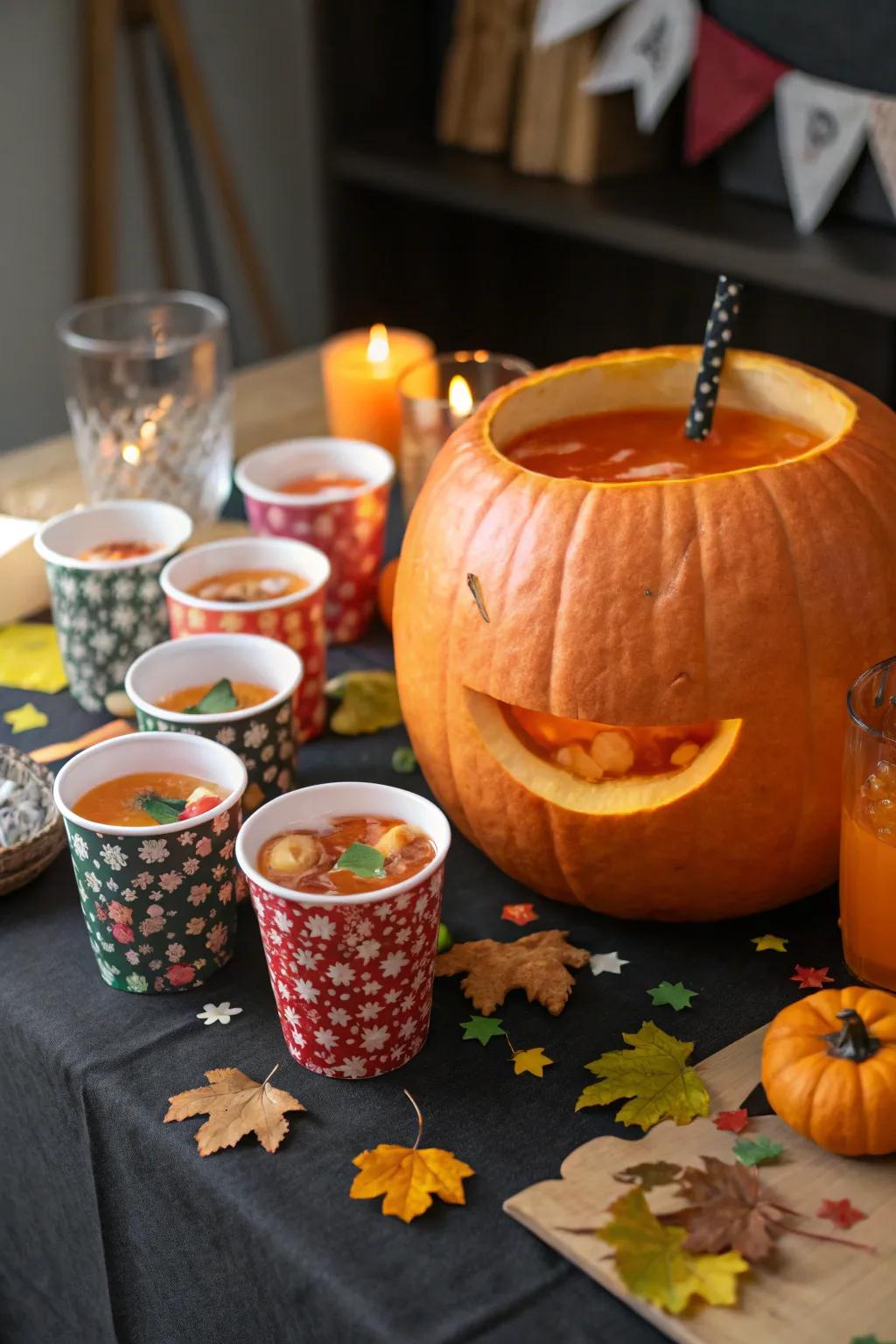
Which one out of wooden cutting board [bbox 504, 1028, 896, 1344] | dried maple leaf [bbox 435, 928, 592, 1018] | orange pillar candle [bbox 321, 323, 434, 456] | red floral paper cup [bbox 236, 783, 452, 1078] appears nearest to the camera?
wooden cutting board [bbox 504, 1028, 896, 1344]

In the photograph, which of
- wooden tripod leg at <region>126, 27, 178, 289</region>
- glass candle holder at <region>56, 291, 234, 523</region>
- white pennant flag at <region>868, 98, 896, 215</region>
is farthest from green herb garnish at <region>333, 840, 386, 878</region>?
wooden tripod leg at <region>126, 27, 178, 289</region>

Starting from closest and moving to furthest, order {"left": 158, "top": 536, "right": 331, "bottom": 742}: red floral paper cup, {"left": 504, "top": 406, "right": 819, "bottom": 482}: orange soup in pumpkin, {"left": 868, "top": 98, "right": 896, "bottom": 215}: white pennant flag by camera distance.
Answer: {"left": 504, "top": 406, "right": 819, "bottom": 482}: orange soup in pumpkin
{"left": 158, "top": 536, "right": 331, "bottom": 742}: red floral paper cup
{"left": 868, "top": 98, "right": 896, "bottom": 215}: white pennant flag

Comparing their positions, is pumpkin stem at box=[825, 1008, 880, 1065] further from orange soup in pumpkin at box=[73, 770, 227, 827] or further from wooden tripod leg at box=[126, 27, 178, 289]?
wooden tripod leg at box=[126, 27, 178, 289]

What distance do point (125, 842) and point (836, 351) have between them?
81.6 inches

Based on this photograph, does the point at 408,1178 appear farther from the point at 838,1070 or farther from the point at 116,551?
the point at 116,551

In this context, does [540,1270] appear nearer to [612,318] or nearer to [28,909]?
[28,909]

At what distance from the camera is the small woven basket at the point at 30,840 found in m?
1.04

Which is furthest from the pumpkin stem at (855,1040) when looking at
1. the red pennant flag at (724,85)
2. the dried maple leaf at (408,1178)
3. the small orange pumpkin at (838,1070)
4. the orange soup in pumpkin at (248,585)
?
the red pennant flag at (724,85)

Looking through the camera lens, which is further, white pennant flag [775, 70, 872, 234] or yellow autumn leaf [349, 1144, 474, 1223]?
white pennant flag [775, 70, 872, 234]

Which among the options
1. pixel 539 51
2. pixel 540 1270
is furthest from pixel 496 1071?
pixel 539 51

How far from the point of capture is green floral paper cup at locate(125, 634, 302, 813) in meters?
1.08

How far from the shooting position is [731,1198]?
78 cm

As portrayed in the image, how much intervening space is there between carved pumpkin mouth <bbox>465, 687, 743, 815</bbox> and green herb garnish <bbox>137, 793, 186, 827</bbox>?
0.21 meters

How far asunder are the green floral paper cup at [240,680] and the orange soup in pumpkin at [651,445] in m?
0.25
